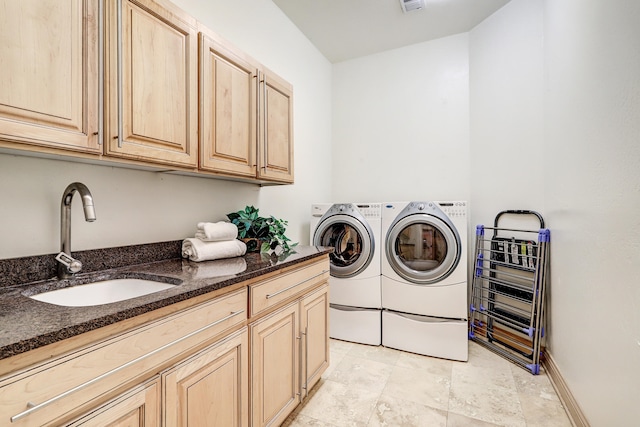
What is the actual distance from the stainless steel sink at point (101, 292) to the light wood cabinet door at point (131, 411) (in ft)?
1.08

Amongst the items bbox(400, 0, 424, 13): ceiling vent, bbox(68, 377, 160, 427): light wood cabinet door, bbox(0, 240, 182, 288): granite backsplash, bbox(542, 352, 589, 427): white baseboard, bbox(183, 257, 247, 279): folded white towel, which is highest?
bbox(400, 0, 424, 13): ceiling vent

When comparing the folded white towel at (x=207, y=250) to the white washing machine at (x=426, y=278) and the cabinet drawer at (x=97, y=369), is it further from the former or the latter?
the white washing machine at (x=426, y=278)

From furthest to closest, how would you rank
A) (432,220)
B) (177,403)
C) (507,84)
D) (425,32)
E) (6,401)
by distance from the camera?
1. (425,32)
2. (507,84)
3. (432,220)
4. (177,403)
5. (6,401)

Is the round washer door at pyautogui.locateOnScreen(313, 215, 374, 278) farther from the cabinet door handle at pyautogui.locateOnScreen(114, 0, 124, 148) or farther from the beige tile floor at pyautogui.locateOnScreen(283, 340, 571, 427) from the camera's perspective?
the cabinet door handle at pyautogui.locateOnScreen(114, 0, 124, 148)

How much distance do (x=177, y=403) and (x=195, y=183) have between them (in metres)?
1.20

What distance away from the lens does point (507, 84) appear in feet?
8.90

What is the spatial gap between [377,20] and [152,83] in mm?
2318

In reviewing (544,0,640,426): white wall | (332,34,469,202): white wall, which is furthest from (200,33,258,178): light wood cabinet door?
(332,34,469,202): white wall

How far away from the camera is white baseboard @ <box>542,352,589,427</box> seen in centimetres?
163

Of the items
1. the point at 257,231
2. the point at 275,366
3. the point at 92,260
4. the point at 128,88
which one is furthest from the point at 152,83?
the point at 275,366

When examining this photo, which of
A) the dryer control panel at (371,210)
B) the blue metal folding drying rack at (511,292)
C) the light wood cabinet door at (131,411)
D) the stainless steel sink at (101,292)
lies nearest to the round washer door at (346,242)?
the dryer control panel at (371,210)

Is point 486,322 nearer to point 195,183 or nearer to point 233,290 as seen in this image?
point 233,290

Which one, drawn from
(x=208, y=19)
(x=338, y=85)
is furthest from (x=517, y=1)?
(x=208, y=19)

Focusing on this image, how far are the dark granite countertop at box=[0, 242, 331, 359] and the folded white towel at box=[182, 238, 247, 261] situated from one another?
0.04 meters
